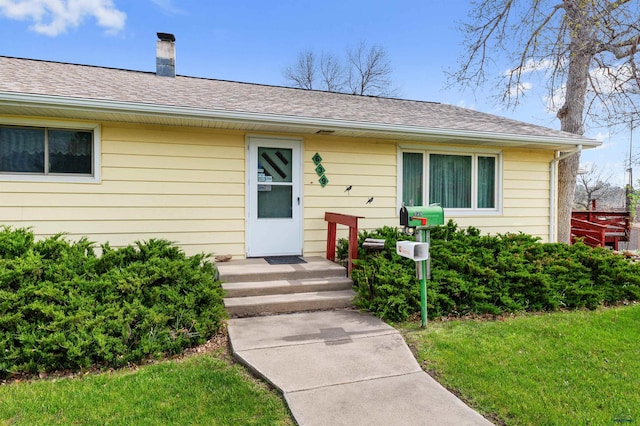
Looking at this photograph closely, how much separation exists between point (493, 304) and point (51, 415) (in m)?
4.49

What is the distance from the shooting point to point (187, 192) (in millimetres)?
→ 5758

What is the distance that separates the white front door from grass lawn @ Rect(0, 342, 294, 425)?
2994mm

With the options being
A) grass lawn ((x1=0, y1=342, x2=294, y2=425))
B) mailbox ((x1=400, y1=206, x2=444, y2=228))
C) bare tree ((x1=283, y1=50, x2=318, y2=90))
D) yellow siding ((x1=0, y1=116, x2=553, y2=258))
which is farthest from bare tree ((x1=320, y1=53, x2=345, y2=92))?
grass lawn ((x1=0, y1=342, x2=294, y2=425))

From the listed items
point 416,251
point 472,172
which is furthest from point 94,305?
point 472,172

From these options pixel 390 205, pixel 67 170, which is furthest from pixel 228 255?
pixel 390 205

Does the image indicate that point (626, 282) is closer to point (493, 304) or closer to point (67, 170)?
point (493, 304)

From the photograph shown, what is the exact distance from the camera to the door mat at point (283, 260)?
5.76 m

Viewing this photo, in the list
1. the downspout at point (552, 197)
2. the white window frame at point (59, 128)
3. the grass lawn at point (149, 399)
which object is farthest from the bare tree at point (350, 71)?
the grass lawn at point (149, 399)

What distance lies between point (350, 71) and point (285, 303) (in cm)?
1877

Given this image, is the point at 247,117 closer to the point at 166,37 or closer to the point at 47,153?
the point at 47,153

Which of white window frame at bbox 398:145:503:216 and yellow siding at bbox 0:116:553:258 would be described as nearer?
yellow siding at bbox 0:116:553:258

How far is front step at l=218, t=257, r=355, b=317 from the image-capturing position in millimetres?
4566

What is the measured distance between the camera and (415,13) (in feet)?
44.4

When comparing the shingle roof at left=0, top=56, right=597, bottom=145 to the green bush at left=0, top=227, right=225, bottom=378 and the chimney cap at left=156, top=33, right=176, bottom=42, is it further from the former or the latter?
the green bush at left=0, top=227, right=225, bottom=378
